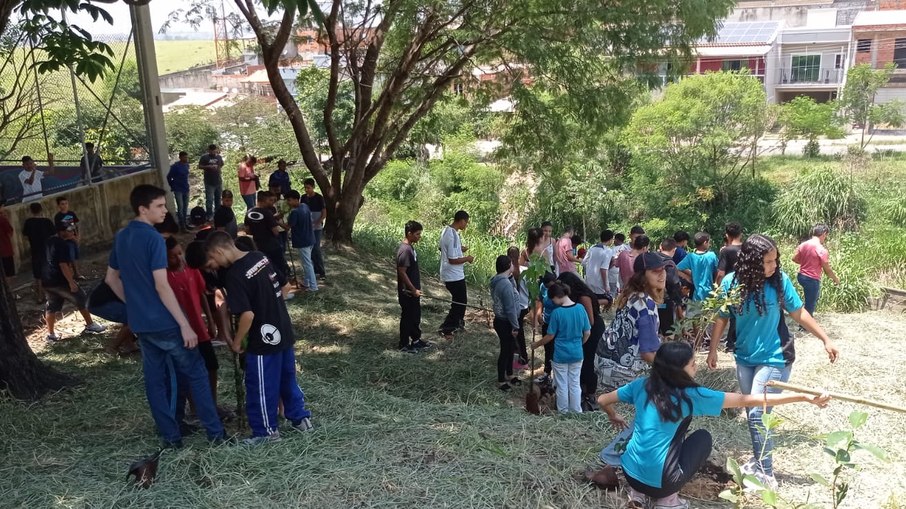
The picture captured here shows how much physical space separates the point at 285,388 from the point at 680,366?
8.36 feet

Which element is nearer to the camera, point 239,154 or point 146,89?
point 146,89

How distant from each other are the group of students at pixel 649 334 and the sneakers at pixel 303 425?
1.90m

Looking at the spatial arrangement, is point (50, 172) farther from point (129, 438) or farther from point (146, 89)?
point (129, 438)

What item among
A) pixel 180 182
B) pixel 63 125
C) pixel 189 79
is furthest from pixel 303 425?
pixel 189 79

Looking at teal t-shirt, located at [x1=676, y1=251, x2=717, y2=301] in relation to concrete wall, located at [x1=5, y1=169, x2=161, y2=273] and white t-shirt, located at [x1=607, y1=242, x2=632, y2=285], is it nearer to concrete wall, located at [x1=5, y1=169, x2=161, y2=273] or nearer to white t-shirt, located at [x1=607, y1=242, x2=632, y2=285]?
white t-shirt, located at [x1=607, y1=242, x2=632, y2=285]

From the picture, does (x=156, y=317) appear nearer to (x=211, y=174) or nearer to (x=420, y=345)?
(x=420, y=345)

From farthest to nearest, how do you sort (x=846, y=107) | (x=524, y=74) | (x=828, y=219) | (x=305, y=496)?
(x=846, y=107) < (x=828, y=219) < (x=524, y=74) < (x=305, y=496)

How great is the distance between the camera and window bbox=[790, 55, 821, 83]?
36.8 m

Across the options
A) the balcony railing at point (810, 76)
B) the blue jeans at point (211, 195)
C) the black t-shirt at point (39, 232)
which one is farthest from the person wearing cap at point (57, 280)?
the balcony railing at point (810, 76)

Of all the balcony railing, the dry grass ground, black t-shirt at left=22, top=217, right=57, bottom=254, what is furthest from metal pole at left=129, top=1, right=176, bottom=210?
the balcony railing

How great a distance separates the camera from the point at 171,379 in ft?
15.0

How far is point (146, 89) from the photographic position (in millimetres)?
12852

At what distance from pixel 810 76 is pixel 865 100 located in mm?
14030

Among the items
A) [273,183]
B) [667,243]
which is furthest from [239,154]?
[667,243]
